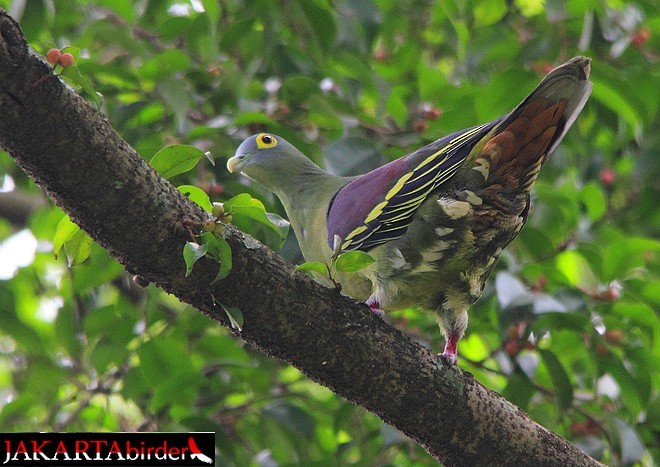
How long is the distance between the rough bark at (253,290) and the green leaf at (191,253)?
106 millimetres

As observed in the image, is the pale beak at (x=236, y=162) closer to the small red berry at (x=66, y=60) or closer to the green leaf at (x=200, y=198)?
the green leaf at (x=200, y=198)

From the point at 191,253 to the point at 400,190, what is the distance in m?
1.14

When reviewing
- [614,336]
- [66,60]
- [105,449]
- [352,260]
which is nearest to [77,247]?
[66,60]

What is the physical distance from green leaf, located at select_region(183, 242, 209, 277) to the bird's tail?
3.90 feet

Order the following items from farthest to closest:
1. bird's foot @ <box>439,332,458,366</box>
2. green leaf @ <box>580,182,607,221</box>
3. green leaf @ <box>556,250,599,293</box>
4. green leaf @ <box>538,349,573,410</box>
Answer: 1. green leaf @ <box>580,182,607,221</box>
2. green leaf @ <box>556,250,599,293</box>
3. green leaf @ <box>538,349,573,410</box>
4. bird's foot @ <box>439,332,458,366</box>

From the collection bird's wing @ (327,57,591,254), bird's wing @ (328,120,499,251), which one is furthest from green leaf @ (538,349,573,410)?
bird's wing @ (328,120,499,251)

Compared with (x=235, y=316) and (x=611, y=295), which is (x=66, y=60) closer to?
(x=235, y=316)

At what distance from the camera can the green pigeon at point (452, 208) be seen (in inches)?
109

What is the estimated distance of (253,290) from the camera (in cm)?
224

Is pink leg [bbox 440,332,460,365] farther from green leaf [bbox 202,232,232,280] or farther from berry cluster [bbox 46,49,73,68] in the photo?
berry cluster [bbox 46,49,73,68]

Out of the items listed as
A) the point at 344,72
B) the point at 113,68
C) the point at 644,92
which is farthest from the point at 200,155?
the point at 644,92

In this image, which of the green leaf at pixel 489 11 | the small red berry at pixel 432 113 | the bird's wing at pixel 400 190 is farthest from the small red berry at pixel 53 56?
the green leaf at pixel 489 11

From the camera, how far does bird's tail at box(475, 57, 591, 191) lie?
2.69 meters

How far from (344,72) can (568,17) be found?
1.20m
